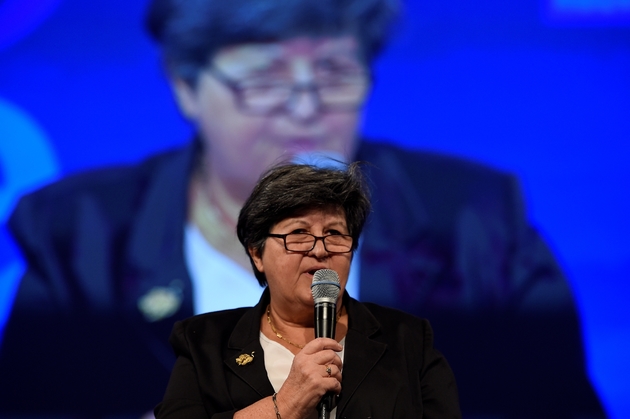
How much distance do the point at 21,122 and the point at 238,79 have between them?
113 centimetres

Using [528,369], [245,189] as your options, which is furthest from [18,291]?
[528,369]

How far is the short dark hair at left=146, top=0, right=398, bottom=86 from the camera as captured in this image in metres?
3.75

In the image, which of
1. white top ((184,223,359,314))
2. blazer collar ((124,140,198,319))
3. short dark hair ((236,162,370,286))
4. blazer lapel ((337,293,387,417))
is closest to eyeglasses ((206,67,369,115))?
blazer collar ((124,140,198,319))

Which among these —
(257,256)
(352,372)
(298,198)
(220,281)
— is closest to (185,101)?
(220,281)

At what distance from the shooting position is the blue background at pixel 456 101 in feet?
12.2

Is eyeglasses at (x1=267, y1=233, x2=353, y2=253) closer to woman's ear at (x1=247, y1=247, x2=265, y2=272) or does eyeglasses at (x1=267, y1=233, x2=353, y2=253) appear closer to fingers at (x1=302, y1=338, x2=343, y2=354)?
woman's ear at (x1=247, y1=247, x2=265, y2=272)

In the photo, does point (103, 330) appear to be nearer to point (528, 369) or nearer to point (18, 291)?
point (18, 291)

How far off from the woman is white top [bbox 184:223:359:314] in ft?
4.65

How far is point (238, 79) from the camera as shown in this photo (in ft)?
12.4

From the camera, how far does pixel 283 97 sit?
3.74 meters

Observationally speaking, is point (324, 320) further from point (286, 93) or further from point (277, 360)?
point (286, 93)

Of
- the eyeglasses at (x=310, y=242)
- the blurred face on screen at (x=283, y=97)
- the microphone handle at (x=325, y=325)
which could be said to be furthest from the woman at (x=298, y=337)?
the blurred face on screen at (x=283, y=97)

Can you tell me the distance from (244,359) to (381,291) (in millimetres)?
1650

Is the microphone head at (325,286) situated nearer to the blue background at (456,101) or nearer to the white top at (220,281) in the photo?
the white top at (220,281)
